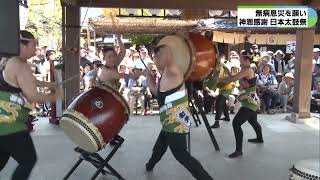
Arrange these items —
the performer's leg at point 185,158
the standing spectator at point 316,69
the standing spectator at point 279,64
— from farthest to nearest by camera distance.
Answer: the standing spectator at point 279,64
the standing spectator at point 316,69
the performer's leg at point 185,158

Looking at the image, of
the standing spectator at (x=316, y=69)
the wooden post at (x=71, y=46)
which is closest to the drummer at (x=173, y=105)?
the wooden post at (x=71, y=46)

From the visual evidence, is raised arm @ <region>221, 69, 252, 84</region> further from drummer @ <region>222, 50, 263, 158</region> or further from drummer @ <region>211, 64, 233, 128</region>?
drummer @ <region>211, 64, 233, 128</region>

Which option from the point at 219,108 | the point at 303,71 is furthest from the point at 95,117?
the point at 303,71

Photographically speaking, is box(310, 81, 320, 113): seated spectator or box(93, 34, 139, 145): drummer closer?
box(93, 34, 139, 145): drummer

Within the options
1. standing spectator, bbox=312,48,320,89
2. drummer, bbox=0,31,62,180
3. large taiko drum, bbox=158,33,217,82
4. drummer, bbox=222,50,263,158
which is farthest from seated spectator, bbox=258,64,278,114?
drummer, bbox=0,31,62,180

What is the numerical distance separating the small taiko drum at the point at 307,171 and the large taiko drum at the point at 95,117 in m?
1.80

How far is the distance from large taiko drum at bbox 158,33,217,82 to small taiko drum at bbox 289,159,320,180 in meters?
2.50

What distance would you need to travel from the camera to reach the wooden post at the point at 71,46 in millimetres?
7512

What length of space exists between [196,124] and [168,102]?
3570 mm

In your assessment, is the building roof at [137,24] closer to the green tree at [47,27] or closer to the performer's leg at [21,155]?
the performer's leg at [21,155]

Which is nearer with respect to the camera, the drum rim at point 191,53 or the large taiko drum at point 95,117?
the large taiko drum at point 95,117

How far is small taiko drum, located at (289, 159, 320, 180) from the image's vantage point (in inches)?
93.2

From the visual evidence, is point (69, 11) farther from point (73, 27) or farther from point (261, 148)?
point (261, 148)

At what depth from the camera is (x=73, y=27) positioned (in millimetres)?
7508
